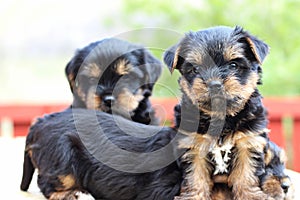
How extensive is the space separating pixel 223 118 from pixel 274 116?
3.82 metres

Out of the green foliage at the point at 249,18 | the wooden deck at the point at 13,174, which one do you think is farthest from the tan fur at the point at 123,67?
the green foliage at the point at 249,18

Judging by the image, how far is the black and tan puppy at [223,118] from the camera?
136 inches

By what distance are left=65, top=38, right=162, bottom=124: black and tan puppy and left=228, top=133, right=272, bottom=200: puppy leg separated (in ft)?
4.98

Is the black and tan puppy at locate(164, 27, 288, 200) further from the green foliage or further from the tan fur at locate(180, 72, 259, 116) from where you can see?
the green foliage

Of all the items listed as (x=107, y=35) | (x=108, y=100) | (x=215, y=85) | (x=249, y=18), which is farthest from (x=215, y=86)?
(x=107, y=35)

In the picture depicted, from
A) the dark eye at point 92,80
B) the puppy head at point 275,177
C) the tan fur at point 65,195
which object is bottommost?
the tan fur at point 65,195

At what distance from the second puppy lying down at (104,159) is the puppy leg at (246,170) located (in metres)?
0.40

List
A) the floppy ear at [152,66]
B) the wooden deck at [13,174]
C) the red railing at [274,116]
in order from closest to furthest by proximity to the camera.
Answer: the wooden deck at [13,174] → the floppy ear at [152,66] → the red railing at [274,116]

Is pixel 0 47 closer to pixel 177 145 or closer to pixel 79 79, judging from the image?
pixel 79 79

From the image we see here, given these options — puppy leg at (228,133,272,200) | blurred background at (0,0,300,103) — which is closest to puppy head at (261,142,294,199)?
puppy leg at (228,133,272,200)

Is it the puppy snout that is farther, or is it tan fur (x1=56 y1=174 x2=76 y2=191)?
tan fur (x1=56 y1=174 x2=76 y2=191)

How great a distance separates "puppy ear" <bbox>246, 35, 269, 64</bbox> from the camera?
3557 millimetres

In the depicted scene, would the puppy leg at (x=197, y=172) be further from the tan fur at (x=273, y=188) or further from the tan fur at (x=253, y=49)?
the tan fur at (x=253, y=49)

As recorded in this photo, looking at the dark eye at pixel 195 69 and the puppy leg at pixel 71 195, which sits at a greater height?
the dark eye at pixel 195 69
